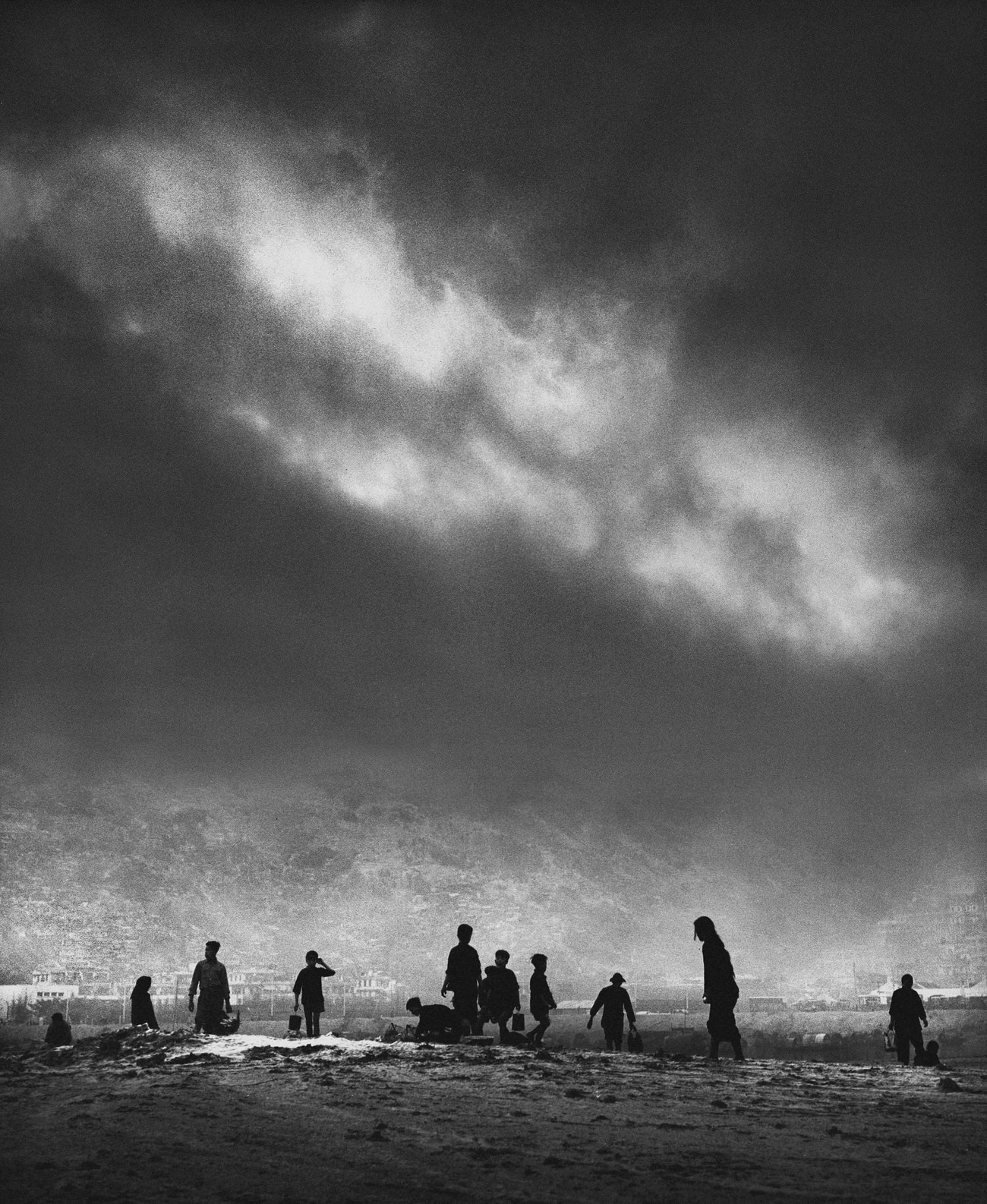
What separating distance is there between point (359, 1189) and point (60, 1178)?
2634 mm

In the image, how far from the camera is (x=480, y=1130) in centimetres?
1149

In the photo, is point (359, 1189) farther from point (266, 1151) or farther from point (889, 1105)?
point (889, 1105)

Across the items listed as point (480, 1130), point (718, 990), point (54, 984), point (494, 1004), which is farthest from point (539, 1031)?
point (54, 984)

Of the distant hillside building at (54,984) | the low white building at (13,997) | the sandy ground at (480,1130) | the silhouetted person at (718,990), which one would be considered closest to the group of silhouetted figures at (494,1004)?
the silhouetted person at (718,990)

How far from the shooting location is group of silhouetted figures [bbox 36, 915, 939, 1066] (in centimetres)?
2141

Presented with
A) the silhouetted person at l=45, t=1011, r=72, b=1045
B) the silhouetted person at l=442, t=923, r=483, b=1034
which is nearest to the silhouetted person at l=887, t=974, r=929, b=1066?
the silhouetted person at l=442, t=923, r=483, b=1034

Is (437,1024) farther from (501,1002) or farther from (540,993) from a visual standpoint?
(540,993)

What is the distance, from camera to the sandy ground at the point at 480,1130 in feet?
27.9

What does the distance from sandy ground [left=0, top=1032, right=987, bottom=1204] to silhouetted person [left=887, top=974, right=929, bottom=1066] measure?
113 inches

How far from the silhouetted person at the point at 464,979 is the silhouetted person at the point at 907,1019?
→ 9.61 m

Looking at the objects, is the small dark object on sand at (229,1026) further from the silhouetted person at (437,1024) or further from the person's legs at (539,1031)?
the person's legs at (539,1031)

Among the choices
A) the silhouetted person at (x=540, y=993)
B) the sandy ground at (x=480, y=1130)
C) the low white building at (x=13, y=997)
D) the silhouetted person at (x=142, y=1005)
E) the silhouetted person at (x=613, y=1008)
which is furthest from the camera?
the low white building at (x=13, y=997)

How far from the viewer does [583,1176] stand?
8898mm

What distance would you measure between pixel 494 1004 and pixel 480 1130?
14.3 metres
